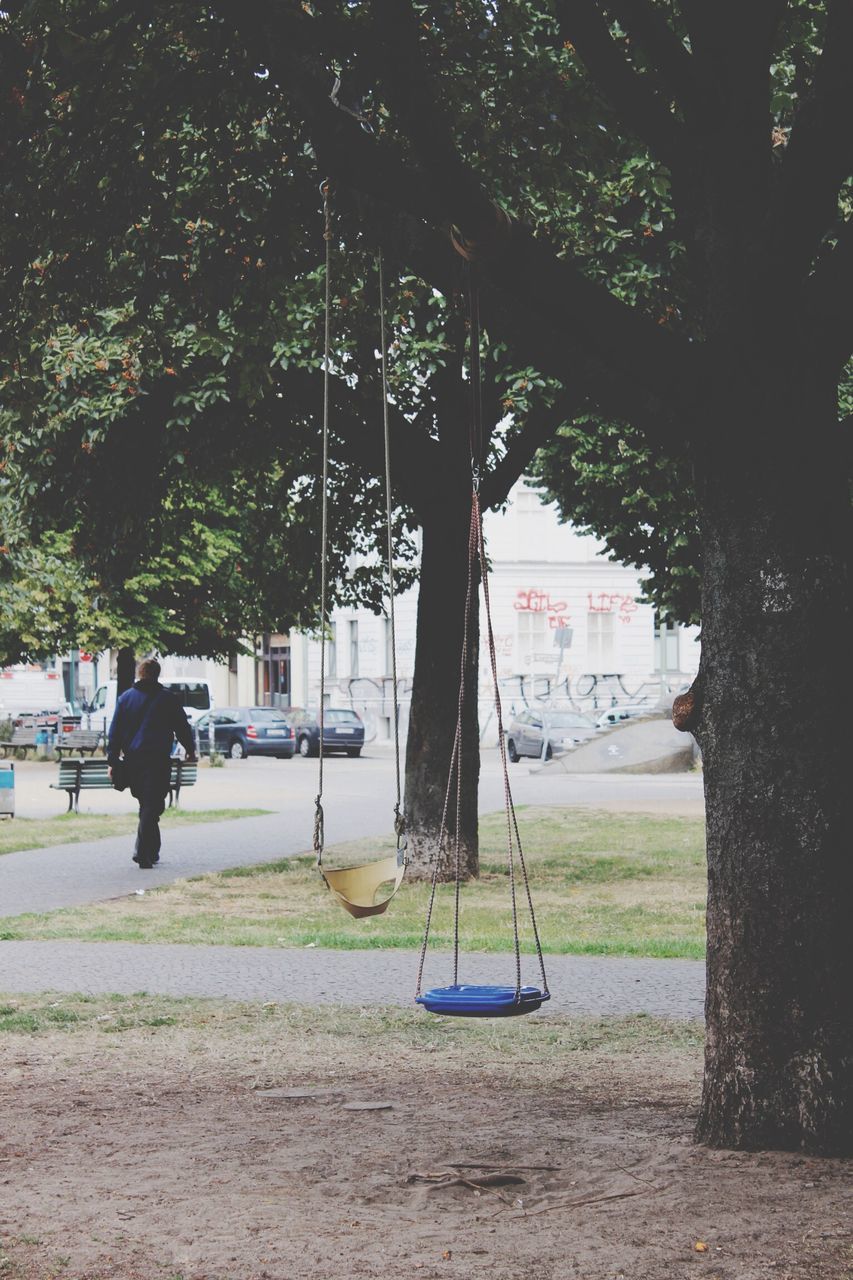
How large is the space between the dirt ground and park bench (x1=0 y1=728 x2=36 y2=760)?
38.2 metres

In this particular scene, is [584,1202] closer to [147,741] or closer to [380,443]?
[380,443]

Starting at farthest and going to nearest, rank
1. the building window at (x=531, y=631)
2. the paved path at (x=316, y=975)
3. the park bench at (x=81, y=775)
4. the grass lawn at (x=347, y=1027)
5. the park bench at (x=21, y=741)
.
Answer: the building window at (x=531, y=631) → the park bench at (x=21, y=741) → the park bench at (x=81, y=775) → the paved path at (x=316, y=975) → the grass lawn at (x=347, y=1027)

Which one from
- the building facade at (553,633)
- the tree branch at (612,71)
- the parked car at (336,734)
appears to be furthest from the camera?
the building facade at (553,633)

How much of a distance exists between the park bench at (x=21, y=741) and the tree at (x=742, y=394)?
131 feet

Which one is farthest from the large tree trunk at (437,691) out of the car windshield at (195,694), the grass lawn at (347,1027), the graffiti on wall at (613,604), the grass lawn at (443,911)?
the graffiti on wall at (613,604)

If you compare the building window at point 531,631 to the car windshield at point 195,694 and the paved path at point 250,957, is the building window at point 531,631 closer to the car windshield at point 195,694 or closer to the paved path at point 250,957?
the car windshield at point 195,694

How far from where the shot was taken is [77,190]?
8781mm

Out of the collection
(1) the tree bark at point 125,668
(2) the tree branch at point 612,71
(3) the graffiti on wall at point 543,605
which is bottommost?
(1) the tree bark at point 125,668

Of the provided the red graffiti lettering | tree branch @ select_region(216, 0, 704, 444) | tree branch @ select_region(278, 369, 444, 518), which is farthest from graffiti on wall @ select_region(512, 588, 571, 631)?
tree branch @ select_region(216, 0, 704, 444)

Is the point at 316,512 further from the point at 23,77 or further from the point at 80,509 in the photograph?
the point at 23,77

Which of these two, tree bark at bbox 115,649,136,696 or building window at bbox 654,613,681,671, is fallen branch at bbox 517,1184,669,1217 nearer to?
tree bark at bbox 115,649,136,696

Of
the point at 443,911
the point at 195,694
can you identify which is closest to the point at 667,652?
the point at 195,694

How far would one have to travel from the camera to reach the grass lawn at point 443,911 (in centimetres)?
1136

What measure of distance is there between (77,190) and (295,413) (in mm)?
5744
